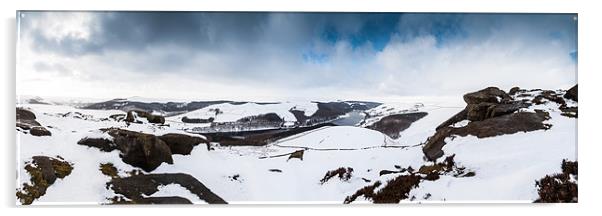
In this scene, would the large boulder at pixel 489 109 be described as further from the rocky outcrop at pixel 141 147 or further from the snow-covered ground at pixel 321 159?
the rocky outcrop at pixel 141 147

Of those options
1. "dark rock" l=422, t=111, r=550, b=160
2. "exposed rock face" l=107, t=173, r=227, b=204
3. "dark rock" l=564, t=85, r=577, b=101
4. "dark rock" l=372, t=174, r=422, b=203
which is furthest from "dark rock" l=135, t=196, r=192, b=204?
"dark rock" l=564, t=85, r=577, b=101

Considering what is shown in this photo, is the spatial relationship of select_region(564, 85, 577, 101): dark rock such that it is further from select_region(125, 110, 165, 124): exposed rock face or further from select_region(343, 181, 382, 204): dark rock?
select_region(125, 110, 165, 124): exposed rock face

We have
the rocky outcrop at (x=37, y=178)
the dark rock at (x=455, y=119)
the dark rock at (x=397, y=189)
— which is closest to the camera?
the rocky outcrop at (x=37, y=178)

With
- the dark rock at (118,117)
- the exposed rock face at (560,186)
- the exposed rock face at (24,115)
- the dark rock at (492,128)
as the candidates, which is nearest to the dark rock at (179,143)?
the dark rock at (118,117)

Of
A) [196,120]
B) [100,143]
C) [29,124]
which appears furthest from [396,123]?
[29,124]

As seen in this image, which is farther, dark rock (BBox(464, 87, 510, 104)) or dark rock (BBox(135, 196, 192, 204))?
dark rock (BBox(464, 87, 510, 104))
